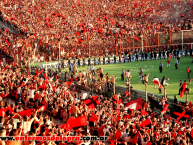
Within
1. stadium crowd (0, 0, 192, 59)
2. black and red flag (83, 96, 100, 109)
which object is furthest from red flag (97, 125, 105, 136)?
stadium crowd (0, 0, 192, 59)

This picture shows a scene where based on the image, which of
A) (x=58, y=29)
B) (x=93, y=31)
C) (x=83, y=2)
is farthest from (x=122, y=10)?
(x=58, y=29)

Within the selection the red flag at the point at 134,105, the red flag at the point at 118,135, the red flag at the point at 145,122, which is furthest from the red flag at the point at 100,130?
the red flag at the point at 134,105

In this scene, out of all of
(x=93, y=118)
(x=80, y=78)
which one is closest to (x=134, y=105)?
(x=93, y=118)

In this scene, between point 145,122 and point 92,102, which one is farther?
point 92,102

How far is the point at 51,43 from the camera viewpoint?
4325 centimetres

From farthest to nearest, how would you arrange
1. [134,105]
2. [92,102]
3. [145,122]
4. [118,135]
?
[92,102], [134,105], [145,122], [118,135]

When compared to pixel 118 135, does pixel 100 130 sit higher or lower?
lower

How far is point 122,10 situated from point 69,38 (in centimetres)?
1611

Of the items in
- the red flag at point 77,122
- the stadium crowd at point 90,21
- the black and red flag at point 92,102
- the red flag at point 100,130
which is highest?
the stadium crowd at point 90,21

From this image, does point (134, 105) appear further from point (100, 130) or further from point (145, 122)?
point (100, 130)

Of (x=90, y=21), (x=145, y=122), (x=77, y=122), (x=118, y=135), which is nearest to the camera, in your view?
(x=118, y=135)

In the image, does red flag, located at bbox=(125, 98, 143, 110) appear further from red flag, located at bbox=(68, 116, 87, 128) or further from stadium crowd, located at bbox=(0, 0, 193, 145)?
red flag, located at bbox=(68, 116, 87, 128)

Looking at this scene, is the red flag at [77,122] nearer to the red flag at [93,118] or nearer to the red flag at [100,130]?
the red flag at [100,130]

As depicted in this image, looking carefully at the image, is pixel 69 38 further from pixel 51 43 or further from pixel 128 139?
pixel 128 139
